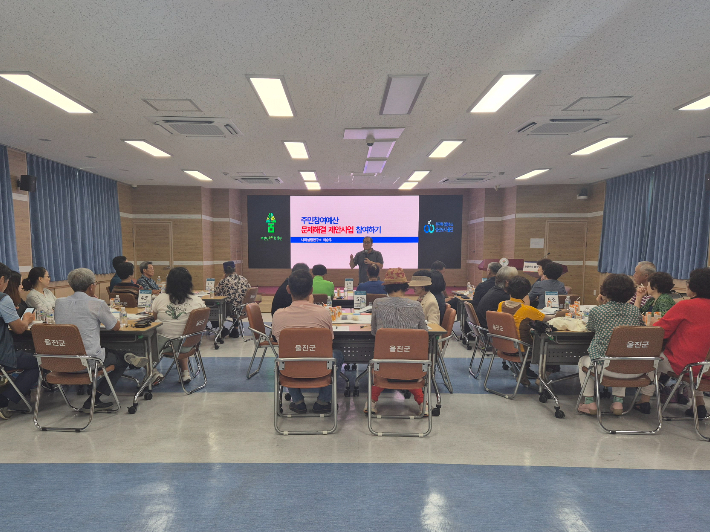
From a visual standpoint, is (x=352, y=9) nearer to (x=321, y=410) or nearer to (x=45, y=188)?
(x=321, y=410)

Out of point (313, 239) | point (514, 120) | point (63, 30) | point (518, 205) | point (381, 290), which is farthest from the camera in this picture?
point (313, 239)

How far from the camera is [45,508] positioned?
2.28 metres

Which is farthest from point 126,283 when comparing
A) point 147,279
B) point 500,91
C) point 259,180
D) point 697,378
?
point 697,378

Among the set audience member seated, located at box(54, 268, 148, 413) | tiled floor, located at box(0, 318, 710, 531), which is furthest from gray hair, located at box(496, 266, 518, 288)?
audience member seated, located at box(54, 268, 148, 413)

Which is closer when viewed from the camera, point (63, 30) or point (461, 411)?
point (63, 30)

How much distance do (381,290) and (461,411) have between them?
2.05 metres

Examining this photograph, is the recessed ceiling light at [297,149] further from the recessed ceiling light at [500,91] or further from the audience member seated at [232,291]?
the recessed ceiling light at [500,91]

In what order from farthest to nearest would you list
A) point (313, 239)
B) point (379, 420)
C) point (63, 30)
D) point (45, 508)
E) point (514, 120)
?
point (313, 239) → point (514, 120) → point (379, 420) → point (63, 30) → point (45, 508)

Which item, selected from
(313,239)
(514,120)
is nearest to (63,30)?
(514,120)

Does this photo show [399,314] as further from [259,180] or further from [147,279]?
[259,180]

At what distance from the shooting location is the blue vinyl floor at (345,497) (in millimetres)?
2172

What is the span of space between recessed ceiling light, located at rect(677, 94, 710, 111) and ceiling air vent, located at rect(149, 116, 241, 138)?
5.20 metres

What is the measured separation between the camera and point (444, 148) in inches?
239

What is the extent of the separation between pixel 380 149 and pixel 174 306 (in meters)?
3.86
